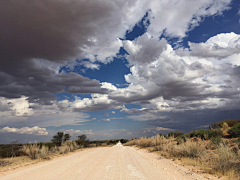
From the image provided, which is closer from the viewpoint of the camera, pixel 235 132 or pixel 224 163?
pixel 224 163

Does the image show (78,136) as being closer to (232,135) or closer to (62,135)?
(62,135)

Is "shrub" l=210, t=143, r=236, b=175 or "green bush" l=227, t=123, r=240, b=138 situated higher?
"green bush" l=227, t=123, r=240, b=138

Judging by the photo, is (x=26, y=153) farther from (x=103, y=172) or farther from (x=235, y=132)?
(x=235, y=132)

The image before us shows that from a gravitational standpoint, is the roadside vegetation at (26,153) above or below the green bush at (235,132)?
below

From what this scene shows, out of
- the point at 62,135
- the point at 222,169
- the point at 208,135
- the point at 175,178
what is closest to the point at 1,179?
the point at 175,178

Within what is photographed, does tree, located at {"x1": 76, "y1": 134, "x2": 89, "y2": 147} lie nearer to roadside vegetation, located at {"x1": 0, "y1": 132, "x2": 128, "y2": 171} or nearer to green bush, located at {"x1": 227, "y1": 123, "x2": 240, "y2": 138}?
roadside vegetation, located at {"x1": 0, "y1": 132, "x2": 128, "y2": 171}

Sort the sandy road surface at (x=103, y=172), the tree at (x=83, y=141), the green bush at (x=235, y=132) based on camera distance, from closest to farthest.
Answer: the sandy road surface at (x=103, y=172), the green bush at (x=235, y=132), the tree at (x=83, y=141)

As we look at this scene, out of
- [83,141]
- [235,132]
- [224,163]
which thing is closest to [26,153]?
[224,163]

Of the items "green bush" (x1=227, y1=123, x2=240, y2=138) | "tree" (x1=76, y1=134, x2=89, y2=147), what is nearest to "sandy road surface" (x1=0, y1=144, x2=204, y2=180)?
"green bush" (x1=227, y1=123, x2=240, y2=138)

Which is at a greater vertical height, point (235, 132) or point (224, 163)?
point (235, 132)

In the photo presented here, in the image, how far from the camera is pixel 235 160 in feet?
A: 30.8

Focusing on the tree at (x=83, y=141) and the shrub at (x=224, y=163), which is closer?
the shrub at (x=224, y=163)

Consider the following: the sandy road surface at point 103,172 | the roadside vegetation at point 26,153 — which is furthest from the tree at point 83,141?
the sandy road surface at point 103,172

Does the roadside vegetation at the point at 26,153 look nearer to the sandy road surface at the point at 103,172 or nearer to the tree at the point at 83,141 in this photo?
the sandy road surface at the point at 103,172
